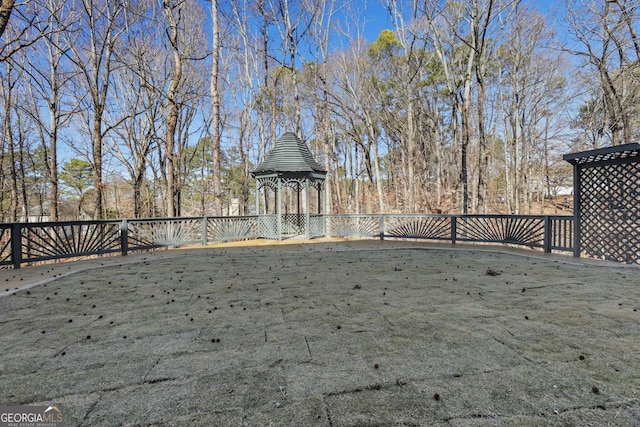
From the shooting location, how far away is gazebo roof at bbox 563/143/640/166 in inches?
206

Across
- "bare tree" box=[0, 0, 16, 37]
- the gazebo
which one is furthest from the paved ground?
the gazebo

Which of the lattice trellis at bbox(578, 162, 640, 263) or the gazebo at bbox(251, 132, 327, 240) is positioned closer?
the lattice trellis at bbox(578, 162, 640, 263)

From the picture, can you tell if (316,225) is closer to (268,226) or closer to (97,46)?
(268,226)

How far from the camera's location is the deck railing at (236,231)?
621 centimetres

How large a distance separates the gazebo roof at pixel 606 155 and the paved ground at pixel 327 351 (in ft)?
8.27

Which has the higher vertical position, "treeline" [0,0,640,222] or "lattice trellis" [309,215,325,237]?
"treeline" [0,0,640,222]

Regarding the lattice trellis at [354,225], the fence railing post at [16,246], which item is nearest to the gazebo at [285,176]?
the lattice trellis at [354,225]

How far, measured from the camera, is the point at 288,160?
1104cm

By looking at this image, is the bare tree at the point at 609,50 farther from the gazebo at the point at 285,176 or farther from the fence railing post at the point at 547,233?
the gazebo at the point at 285,176

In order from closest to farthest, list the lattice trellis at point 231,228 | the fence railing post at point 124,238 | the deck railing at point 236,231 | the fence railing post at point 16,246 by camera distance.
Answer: the fence railing post at point 16,246 → the deck railing at point 236,231 → the fence railing post at point 124,238 → the lattice trellis at point 231,228

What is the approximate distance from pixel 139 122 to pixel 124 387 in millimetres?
Answer: 17377

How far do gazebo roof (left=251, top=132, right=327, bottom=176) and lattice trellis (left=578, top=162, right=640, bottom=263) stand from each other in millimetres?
7745

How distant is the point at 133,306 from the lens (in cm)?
315

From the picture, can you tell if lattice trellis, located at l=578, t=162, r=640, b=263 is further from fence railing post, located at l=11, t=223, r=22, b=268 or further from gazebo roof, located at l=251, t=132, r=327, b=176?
fence railing post, located at l=11, t=223, r=22, b=268
